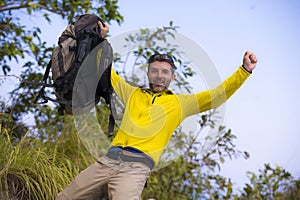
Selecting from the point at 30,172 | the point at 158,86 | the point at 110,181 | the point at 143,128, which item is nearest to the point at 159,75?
the point at 158,86

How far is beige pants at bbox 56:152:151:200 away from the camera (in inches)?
108

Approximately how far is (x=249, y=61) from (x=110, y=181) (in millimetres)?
1220

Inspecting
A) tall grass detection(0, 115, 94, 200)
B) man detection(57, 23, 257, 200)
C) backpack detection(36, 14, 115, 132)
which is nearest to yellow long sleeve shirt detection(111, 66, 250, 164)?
man detection(57, 23, 257, 200)

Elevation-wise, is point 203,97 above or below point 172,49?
below

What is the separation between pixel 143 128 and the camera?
294 centimetres

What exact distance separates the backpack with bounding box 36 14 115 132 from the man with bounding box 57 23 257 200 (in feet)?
0.49

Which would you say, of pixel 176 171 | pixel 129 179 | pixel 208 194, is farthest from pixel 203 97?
pixel 208 194

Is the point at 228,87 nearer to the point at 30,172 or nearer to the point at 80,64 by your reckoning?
the point at 80,64

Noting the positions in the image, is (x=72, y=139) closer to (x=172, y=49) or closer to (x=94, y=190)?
(x=172, y=49)

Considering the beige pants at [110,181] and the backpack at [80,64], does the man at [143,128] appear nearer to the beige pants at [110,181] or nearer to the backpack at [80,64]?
the beige pants at [110,181]

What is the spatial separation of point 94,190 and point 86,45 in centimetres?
98

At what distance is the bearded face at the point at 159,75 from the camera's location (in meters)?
3.20

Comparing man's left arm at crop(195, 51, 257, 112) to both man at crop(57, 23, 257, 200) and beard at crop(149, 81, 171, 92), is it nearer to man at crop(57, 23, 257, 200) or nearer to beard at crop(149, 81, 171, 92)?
man at crop(57, 23, 257, 200)

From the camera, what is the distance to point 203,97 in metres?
3.14
